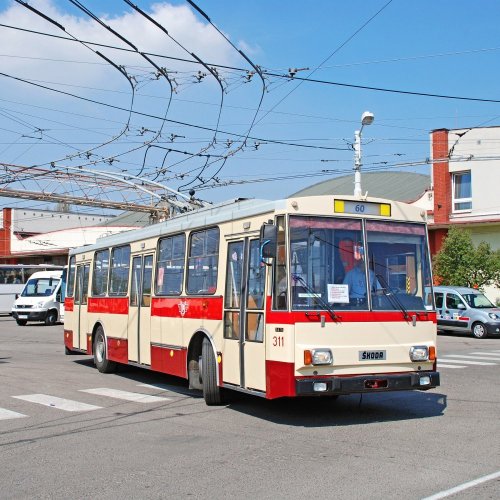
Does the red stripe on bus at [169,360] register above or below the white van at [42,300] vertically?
below

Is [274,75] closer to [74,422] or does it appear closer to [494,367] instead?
[494,367]

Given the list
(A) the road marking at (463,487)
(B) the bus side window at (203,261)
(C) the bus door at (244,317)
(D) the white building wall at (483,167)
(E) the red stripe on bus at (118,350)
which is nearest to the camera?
(A) the road marking at (463,487)

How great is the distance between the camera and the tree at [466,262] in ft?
107

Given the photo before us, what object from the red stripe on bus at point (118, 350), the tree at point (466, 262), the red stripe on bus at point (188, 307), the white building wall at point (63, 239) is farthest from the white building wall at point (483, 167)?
the white building wall at point (63, 239)

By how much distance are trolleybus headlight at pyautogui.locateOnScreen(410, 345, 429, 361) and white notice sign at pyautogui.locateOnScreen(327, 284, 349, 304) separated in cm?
115

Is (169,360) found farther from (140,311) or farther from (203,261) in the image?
(203,261)

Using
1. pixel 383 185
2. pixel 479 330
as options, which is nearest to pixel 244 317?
pixel 479 330

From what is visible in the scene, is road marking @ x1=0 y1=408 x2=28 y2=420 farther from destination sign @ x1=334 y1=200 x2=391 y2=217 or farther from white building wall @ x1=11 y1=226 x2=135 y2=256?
white building wall @ x1=11 y1=226 x2=135 y2=256

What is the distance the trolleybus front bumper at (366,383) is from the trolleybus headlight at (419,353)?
190mm

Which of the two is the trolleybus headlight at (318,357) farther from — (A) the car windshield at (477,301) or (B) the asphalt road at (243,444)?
(A) the car windshield at (477,301)

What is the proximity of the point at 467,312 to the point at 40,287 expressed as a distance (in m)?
21.7

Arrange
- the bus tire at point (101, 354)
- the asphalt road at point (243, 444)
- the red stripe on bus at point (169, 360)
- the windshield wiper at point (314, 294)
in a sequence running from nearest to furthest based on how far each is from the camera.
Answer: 1. the asphalt road at point (243, 444)
2. the windshield wiper at point (314, 294)
3. the red stripe on bus at point (169, 360)
4. the bus tire at point (101, 354)

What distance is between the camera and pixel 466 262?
32.8 metres

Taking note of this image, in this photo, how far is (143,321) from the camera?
13.8 meters
